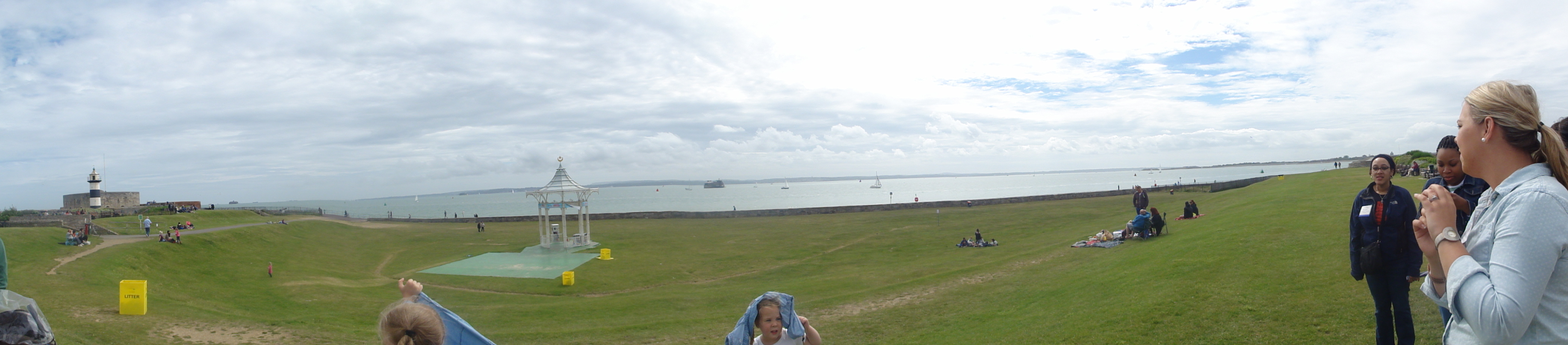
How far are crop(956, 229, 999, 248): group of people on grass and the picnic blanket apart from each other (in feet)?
15.2

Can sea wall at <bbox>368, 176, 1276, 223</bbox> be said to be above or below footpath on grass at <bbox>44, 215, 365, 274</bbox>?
below

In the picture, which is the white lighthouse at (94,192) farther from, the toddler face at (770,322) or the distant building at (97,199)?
the toddler face at (770,322)

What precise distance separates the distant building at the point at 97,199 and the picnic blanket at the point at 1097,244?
5551 cm

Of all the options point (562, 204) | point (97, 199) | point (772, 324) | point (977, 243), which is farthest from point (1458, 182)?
point (97, 199)

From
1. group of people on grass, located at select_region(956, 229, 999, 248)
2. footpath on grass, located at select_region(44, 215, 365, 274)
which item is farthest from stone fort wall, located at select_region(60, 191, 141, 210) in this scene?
group of people on grass, located at select_region(956, 229, 999, 248)

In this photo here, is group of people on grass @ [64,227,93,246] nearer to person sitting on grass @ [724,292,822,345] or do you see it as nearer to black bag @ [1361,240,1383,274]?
person sitting on grass @ [724,292,822,345]

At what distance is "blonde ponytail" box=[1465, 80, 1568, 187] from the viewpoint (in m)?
2.01

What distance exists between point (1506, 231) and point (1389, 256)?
4.42 metres

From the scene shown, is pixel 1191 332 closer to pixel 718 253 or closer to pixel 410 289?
pixel 410 289

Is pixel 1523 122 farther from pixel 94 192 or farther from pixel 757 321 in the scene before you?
pixel 94 192

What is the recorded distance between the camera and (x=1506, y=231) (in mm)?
1923

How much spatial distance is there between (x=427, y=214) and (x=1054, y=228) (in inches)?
4214

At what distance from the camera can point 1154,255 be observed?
1296 cm

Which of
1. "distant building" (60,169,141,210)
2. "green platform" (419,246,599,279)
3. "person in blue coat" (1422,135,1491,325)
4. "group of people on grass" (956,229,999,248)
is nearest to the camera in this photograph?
"person in blue coat" (1422,135,1491,325)
